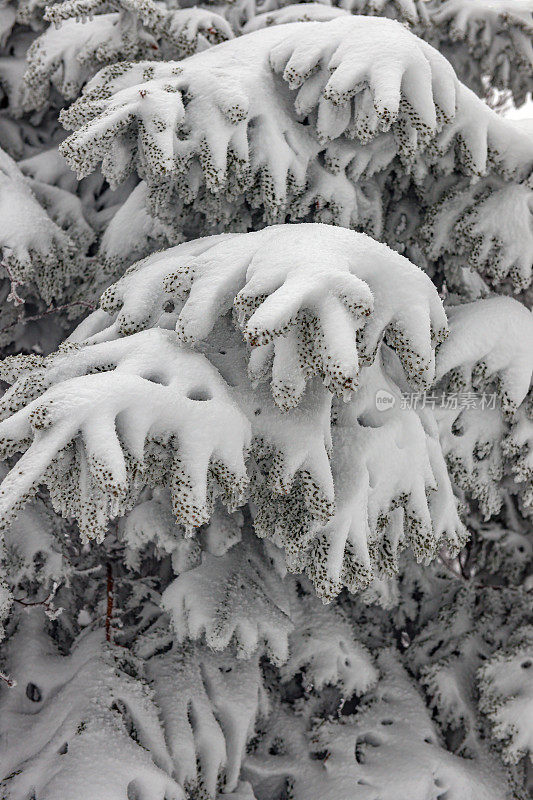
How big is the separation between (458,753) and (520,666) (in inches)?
26.4

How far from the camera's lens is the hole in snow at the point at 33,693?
13.9 ft

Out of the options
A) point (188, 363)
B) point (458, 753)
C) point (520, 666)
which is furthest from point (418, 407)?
point (458, 753)

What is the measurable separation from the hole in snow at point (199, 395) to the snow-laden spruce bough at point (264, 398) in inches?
0.6

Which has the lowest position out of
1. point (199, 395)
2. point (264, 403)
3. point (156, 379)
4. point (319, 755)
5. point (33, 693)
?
point (319, 755)

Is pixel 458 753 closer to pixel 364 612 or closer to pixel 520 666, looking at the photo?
pixel 520 666

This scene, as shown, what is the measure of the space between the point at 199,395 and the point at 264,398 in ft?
0.92

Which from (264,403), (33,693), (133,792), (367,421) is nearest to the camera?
(264,403)

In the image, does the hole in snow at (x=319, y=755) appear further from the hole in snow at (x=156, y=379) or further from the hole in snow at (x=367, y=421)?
the hole in snow at (x=156, y=379)

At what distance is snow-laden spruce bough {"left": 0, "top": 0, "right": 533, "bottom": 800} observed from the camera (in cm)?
263

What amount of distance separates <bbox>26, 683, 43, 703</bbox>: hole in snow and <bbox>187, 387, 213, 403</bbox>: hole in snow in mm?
2403

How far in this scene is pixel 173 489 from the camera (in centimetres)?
259

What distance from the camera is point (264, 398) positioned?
2.92 meters

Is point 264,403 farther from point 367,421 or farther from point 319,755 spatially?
point 319,755

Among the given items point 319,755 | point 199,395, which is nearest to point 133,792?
point 319,755
